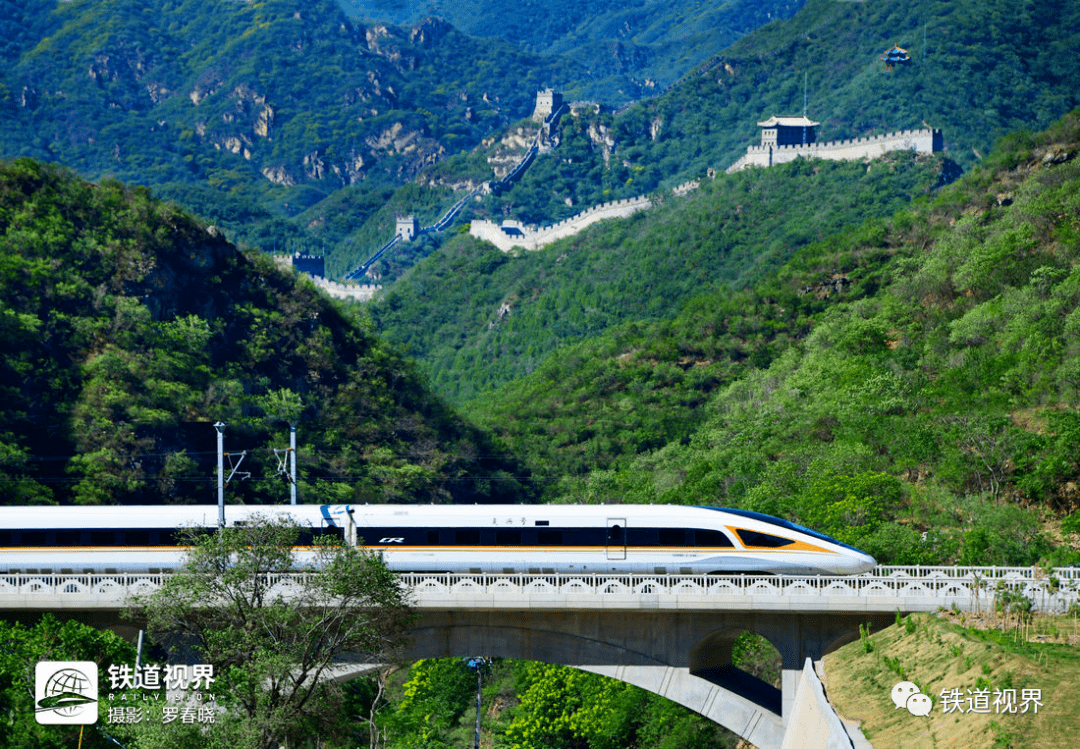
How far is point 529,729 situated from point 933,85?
11103 centimetres

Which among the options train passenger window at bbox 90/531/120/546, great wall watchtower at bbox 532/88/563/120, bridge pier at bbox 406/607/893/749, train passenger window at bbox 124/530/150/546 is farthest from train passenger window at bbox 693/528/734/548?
great wall watchtower at bbox 532/88/563/120

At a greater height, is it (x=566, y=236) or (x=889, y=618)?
(x=566, y=236)

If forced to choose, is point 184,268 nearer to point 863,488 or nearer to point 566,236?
point 863,488

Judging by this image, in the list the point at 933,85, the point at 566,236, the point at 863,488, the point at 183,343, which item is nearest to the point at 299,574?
the point at 863,488

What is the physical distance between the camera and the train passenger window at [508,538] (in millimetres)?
41062

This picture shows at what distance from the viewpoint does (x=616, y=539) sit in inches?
1599

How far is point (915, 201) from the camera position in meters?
109

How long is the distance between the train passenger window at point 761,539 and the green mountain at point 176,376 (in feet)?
106

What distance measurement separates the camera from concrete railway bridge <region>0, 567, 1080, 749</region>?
36625 mm

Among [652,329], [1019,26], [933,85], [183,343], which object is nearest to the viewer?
[183,343]

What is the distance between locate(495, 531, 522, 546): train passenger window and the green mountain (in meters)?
27.3

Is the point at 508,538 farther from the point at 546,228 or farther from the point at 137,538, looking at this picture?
the point at 546,228

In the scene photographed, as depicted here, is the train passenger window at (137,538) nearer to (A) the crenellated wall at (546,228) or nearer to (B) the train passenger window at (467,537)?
(B) the train passenger window at (467,537)

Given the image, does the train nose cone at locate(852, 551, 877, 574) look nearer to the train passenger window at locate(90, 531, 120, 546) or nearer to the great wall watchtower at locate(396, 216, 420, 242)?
the train passenger window at locate(90, 531, 120, 546)
